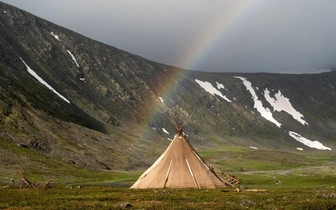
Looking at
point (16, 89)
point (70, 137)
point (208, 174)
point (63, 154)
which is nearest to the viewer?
point (208, 174)

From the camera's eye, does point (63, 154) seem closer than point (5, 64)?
Yes

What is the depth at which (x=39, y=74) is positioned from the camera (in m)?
198

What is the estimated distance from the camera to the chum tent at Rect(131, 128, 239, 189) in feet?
154

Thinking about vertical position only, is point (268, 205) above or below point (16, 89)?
below

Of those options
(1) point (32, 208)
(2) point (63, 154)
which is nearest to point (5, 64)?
(2) point (63, 154)

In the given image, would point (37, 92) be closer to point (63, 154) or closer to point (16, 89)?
point (16, 89)

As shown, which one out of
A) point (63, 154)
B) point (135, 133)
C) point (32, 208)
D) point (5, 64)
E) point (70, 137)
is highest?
point (5, 64)

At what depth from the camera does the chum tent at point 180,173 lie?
4688 cm

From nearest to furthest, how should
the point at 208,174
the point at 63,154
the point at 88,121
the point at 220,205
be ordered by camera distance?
the point at 220,205 < the point at 208,174 < the point at 63,154 < the point at 88,121

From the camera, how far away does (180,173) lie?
47.4 metres

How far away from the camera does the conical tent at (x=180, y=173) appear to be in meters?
46.9

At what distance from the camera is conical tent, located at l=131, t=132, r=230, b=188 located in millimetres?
46875

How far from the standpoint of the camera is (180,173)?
156 ft

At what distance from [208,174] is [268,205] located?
19933 millimetres
